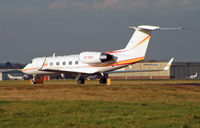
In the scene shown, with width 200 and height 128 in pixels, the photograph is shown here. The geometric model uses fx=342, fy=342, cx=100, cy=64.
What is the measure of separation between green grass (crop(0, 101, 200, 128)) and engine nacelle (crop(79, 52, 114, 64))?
49.6ft

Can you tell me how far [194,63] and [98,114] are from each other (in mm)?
87850

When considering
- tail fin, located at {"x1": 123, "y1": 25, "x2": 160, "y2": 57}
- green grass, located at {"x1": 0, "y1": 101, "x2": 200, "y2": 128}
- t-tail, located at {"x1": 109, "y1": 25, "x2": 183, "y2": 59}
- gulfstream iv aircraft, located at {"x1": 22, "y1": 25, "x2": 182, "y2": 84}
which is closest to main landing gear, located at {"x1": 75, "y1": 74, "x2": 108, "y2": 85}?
gulfstream iv aircraft, located at {"x1": 22, "y1": 25, "x2": 182, "y2": 84}

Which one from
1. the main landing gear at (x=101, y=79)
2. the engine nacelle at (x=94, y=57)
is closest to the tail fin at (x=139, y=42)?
the engine nacelle at (x=94, y=57)

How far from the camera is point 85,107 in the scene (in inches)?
645

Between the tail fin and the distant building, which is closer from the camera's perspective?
the tail fin

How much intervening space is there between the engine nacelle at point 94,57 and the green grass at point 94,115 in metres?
15.1

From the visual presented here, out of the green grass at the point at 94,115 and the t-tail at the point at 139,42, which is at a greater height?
the t-tail at the point at 139,42

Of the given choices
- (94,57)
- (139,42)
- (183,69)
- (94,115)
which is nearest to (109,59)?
(94,57)

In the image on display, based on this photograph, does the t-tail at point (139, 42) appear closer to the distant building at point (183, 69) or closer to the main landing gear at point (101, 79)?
the main landing gear at point (101, 79)

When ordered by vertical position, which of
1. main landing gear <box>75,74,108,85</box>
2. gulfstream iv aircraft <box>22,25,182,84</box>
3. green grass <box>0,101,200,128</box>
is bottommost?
green grass <box>0,101,200,128</box>

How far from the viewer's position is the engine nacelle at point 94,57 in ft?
107

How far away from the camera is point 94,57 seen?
3312cm

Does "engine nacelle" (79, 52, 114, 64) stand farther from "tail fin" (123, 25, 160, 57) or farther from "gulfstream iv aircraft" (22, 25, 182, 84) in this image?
"tail fin" (123, 25, 160, 57)

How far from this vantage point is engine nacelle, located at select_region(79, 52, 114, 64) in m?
32.7
